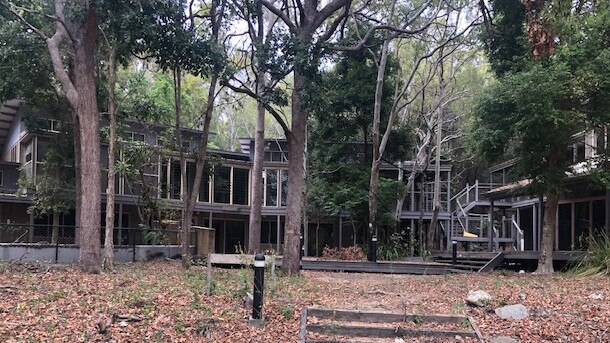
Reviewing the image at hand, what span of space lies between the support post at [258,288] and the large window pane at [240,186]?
2041 centimetres

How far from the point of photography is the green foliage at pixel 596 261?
530 inches

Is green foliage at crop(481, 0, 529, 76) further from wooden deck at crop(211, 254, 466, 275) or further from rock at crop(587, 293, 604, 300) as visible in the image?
rock at crop(587, 293, 604, 300)

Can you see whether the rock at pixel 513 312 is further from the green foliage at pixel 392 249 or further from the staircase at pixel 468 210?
the staircase at pixel 468 210

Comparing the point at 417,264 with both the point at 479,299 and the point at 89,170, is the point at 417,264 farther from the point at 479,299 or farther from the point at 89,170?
the point at 89,170

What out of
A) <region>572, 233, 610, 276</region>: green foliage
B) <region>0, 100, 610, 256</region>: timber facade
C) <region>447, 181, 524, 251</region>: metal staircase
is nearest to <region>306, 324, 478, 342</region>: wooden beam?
<region>572, 233, 610, 276</region>: green foliage

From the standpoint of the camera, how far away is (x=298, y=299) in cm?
936

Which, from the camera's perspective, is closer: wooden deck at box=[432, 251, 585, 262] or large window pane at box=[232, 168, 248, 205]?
wooden deck at box=[432, 251, 585, 262]

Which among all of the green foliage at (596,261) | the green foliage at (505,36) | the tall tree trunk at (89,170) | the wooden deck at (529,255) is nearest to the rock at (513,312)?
the green foliage at (596,261)

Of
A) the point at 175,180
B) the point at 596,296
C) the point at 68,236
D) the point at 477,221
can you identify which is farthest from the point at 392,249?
the point at 596,296

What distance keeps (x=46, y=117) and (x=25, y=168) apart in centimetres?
232

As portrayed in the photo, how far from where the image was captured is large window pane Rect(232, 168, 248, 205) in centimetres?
2805

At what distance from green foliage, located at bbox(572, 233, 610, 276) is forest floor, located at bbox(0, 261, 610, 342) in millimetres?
1679

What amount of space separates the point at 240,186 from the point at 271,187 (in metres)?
1.75

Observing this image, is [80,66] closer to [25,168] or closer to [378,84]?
[25,168]
